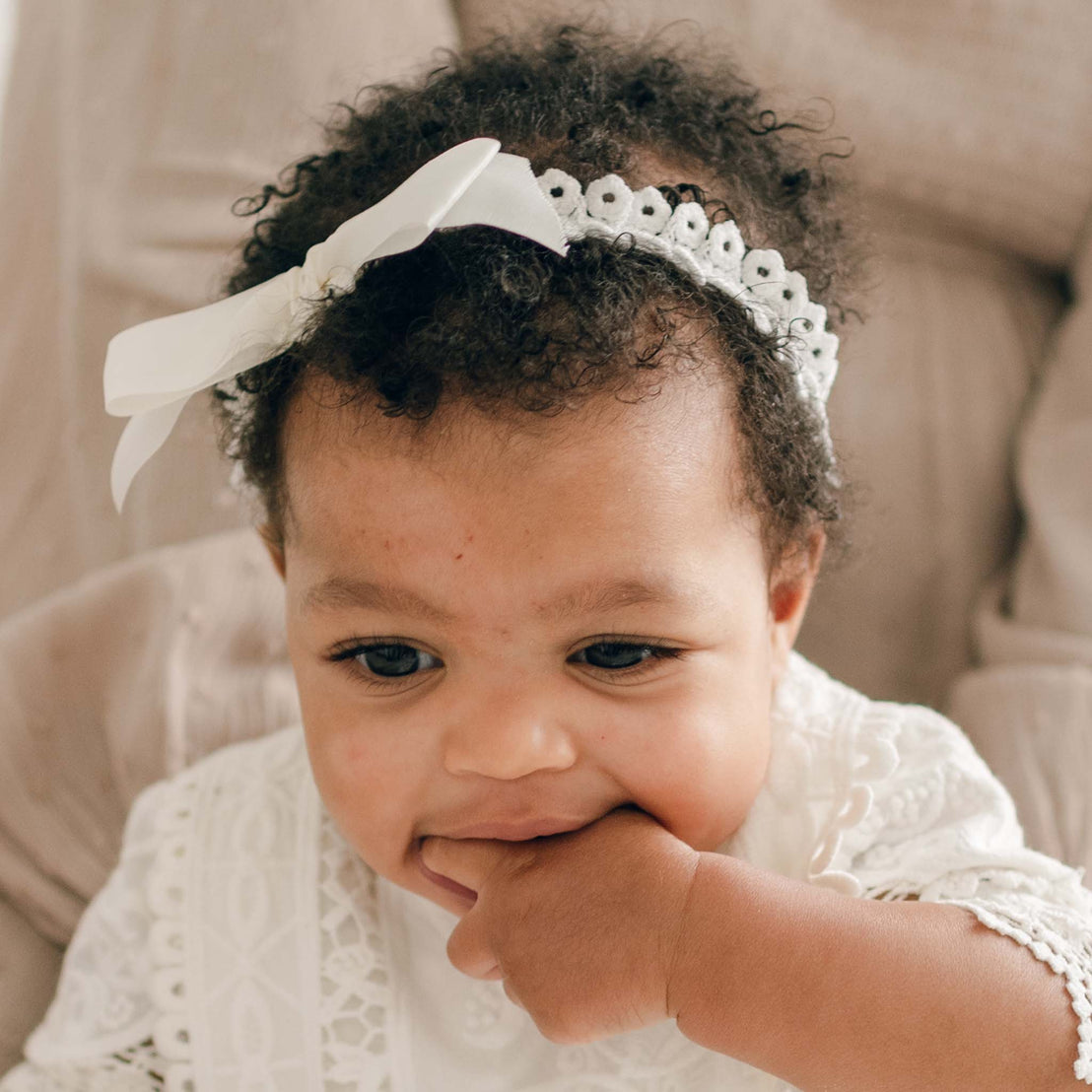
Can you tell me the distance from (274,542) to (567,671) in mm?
304

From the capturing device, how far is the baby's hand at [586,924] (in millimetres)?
758

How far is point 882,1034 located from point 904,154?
97cm

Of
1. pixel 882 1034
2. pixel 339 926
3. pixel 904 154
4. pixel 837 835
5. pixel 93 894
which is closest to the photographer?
pixel 882 1034

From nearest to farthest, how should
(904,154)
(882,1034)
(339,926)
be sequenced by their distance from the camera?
1. (882,1034)
2. (339,926)
3. (904,154)

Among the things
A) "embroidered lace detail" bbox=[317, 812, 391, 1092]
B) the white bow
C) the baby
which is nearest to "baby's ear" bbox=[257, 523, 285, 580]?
the baby

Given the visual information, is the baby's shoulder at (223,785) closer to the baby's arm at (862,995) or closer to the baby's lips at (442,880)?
the baby's lips at (442,880)

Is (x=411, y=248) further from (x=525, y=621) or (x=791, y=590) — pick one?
(x=791, y=590)

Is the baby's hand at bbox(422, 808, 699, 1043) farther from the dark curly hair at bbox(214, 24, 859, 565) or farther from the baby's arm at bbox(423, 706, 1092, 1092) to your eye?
the dark curly hair at bbox(214, 24, 859, 565)

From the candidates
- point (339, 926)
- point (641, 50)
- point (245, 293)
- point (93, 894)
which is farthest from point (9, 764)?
point (641, 50)

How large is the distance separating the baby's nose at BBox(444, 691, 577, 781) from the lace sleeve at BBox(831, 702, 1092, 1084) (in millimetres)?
228

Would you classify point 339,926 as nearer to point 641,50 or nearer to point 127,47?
point 641,50

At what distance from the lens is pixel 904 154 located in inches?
52.8

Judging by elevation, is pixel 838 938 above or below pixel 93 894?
above

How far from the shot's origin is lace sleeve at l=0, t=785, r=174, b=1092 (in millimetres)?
921
